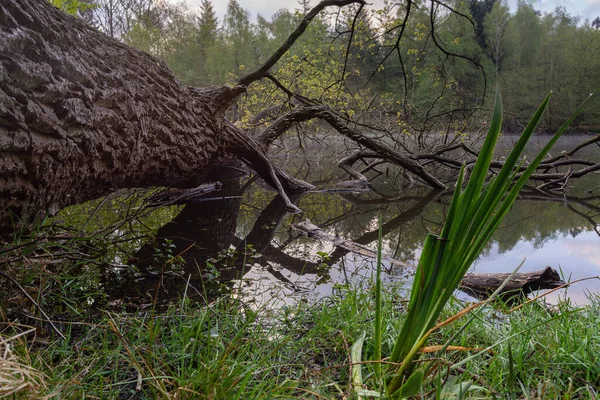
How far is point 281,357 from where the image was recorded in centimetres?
151

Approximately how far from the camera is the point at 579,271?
3016 mm

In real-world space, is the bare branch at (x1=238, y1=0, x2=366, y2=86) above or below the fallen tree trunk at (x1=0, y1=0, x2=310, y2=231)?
above

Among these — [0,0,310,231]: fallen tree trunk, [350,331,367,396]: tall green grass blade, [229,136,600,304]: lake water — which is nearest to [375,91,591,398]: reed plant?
[350,331,367,396]: tall green grass blade

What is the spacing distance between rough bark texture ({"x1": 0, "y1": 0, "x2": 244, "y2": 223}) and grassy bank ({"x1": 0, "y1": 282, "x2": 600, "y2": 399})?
1.00 meters

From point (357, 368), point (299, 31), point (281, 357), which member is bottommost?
point (281, 357)

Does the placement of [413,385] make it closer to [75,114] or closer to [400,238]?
[75,114]

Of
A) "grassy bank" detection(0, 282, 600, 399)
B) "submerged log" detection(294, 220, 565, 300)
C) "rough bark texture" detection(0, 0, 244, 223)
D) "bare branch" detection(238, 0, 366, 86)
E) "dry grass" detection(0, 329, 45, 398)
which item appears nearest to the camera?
"dry grass" detection(0, 329, 45, 398)

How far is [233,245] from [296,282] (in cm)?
106

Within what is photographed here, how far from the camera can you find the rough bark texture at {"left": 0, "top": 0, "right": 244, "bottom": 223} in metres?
1.95

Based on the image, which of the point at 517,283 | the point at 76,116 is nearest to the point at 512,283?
the point at 517,283

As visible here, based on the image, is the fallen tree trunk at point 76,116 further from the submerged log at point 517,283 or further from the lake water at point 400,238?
the submerged log at point 517,283

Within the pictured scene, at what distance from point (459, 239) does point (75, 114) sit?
2.44 m

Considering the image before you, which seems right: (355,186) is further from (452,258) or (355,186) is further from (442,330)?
(452,258)

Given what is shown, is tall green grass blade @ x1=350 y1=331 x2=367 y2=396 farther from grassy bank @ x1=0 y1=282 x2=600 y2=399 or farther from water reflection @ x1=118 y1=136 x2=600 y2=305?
water reflection @ x1=118 y1=136 x2=600 y2=305
